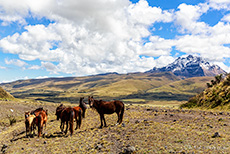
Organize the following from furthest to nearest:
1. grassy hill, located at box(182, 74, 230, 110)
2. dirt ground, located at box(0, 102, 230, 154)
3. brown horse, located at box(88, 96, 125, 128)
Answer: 1. grassy hill, located at box(182, 74, 230, 110)
2. brown horse, located at box(88, 96, 125, 128)
3. dirt ground, located at box(0, 102, 230, 154)

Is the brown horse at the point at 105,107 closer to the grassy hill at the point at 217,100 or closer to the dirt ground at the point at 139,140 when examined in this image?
the dirt ground at the point at 139,140

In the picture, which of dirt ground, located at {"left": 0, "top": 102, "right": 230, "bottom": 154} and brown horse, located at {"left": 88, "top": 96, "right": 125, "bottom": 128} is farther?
brown horse, located at {"left": 88, "top": 96, "right": 125, "bottom": 128}

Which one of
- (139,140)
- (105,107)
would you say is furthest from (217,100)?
(139,140)

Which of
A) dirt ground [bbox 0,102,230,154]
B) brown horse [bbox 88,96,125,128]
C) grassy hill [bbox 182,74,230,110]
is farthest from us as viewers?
grassy hill [bbox 182,74,230,110]

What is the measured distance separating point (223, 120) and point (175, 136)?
33.2 ft

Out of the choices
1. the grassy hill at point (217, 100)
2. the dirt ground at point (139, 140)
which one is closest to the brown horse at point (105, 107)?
the dirt ground at point (139, 140)

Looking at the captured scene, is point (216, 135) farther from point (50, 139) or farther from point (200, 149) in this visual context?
point (50, 139)

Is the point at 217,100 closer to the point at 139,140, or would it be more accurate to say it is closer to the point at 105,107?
the point at 105,107

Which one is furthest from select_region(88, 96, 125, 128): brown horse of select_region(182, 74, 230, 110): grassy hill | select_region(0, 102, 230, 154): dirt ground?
select_region(182, 74, 230, 110): grassy hill

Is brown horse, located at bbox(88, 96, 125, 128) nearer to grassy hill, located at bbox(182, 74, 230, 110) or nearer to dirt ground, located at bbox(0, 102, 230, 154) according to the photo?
dirt ground, located at bbox(0, 102, 230, 154)

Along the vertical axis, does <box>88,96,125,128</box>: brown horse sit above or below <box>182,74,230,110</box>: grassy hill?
above

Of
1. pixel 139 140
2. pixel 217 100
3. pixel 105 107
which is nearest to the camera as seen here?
pixel 139 140

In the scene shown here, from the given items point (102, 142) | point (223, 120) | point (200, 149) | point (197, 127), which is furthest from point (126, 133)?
point (223, 120)

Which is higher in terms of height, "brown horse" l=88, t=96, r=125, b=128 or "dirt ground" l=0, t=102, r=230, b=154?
"brown horse" l=88, t=96, r=125, b=128
